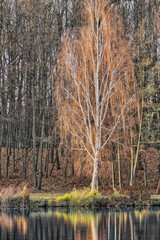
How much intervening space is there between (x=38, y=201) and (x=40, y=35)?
12.7 metres

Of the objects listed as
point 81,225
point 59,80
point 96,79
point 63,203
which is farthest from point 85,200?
→ point 59,80

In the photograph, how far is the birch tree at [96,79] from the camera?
28.6m

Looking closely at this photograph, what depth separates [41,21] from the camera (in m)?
32.7

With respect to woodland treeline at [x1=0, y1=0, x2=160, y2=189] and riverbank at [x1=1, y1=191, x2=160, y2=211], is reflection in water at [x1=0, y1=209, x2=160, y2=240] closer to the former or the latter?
riverbank at [x1=1, y1=191, x2=160, y2=211]

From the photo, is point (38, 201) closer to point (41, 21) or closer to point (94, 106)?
point (94, 106)

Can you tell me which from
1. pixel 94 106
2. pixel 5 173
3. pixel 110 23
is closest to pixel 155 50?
pixel 110 23

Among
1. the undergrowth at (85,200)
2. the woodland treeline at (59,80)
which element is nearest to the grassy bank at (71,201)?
the undergrowth at (85,200)

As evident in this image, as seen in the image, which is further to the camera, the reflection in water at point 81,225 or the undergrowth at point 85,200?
the undergrowth at point 85,200

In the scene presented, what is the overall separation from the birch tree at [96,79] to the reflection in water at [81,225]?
298 inches

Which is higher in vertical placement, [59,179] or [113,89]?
[113,89]

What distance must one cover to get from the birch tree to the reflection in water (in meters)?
7.58

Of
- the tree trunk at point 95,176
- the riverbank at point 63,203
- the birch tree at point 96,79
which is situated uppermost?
the birch tree at point 96,79

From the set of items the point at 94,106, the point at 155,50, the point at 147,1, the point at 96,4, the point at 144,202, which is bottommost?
the point at 144,202

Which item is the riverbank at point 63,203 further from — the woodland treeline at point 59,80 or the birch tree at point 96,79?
the woodland treeline at point 59,80
